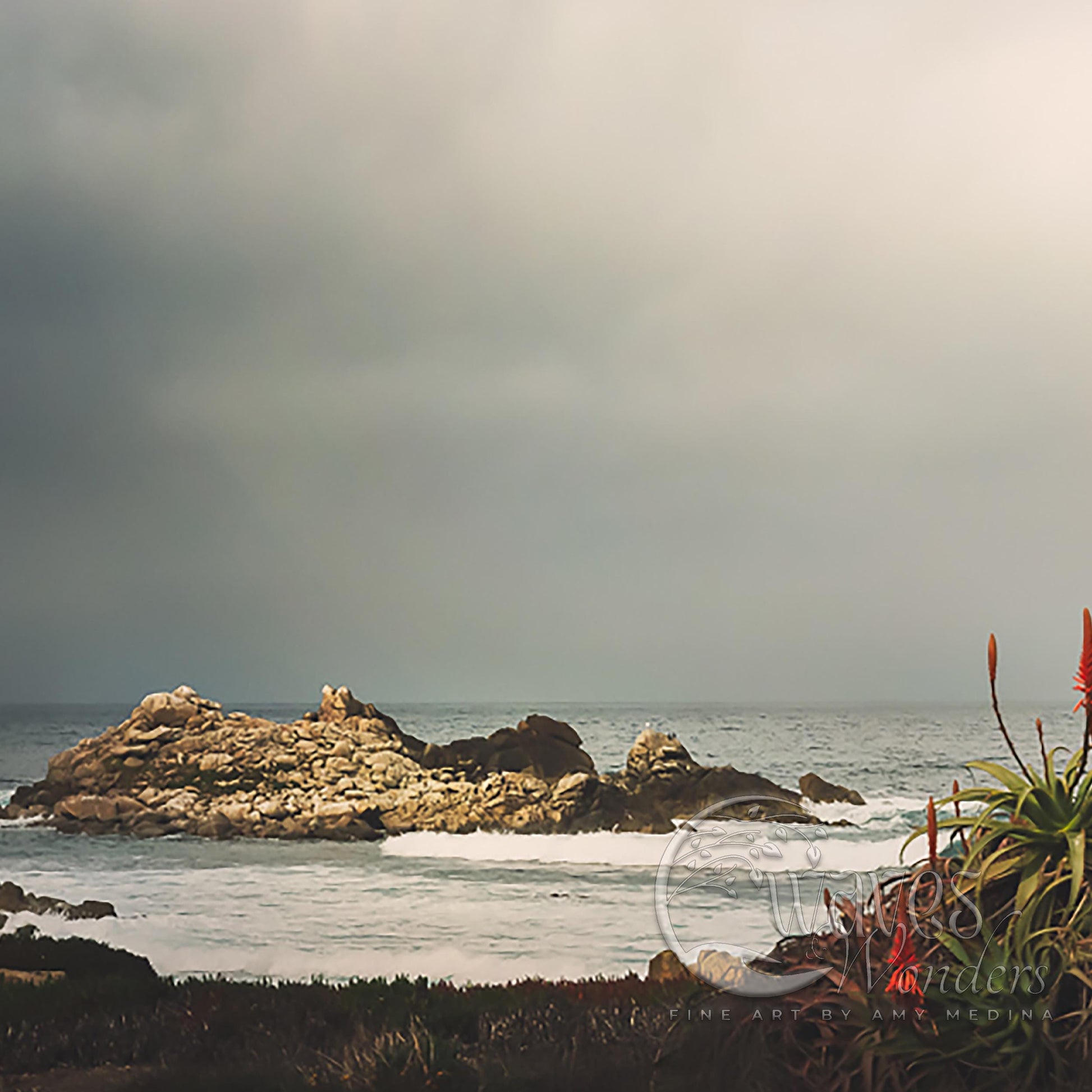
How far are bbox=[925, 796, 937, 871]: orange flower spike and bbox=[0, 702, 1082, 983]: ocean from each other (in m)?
6.48

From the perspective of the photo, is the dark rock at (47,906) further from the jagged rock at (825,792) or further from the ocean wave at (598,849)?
the jagged rock at (825,792)

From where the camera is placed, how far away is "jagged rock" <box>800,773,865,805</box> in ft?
37.4

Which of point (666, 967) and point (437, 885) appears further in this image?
point (437, 885)

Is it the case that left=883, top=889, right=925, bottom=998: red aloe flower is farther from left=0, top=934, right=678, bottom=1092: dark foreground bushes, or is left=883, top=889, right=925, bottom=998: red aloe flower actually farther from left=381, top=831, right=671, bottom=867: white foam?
left=381, top=831, right=671, bottom=867: white foam

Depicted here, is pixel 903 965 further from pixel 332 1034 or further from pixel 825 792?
pixel 825 792

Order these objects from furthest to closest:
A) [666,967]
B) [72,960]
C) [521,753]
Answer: [521,753], [72,960], [666,967]

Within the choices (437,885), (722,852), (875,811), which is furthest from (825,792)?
(437,885)

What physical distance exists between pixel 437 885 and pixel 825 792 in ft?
14.9

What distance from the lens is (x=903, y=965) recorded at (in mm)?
2305

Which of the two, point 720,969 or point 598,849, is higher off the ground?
point 720,969

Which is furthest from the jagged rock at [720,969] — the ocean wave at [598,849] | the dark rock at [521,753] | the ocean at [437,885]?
the dark rock at [521,753]

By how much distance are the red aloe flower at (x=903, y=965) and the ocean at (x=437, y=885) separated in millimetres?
6543

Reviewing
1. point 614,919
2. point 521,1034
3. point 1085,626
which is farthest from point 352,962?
point 1085,626

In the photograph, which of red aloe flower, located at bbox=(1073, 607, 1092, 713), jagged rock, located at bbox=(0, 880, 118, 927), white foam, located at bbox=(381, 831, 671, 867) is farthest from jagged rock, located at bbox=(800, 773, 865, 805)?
red aloe flower, located at bbox=(1073, 607, 1092, 713)
